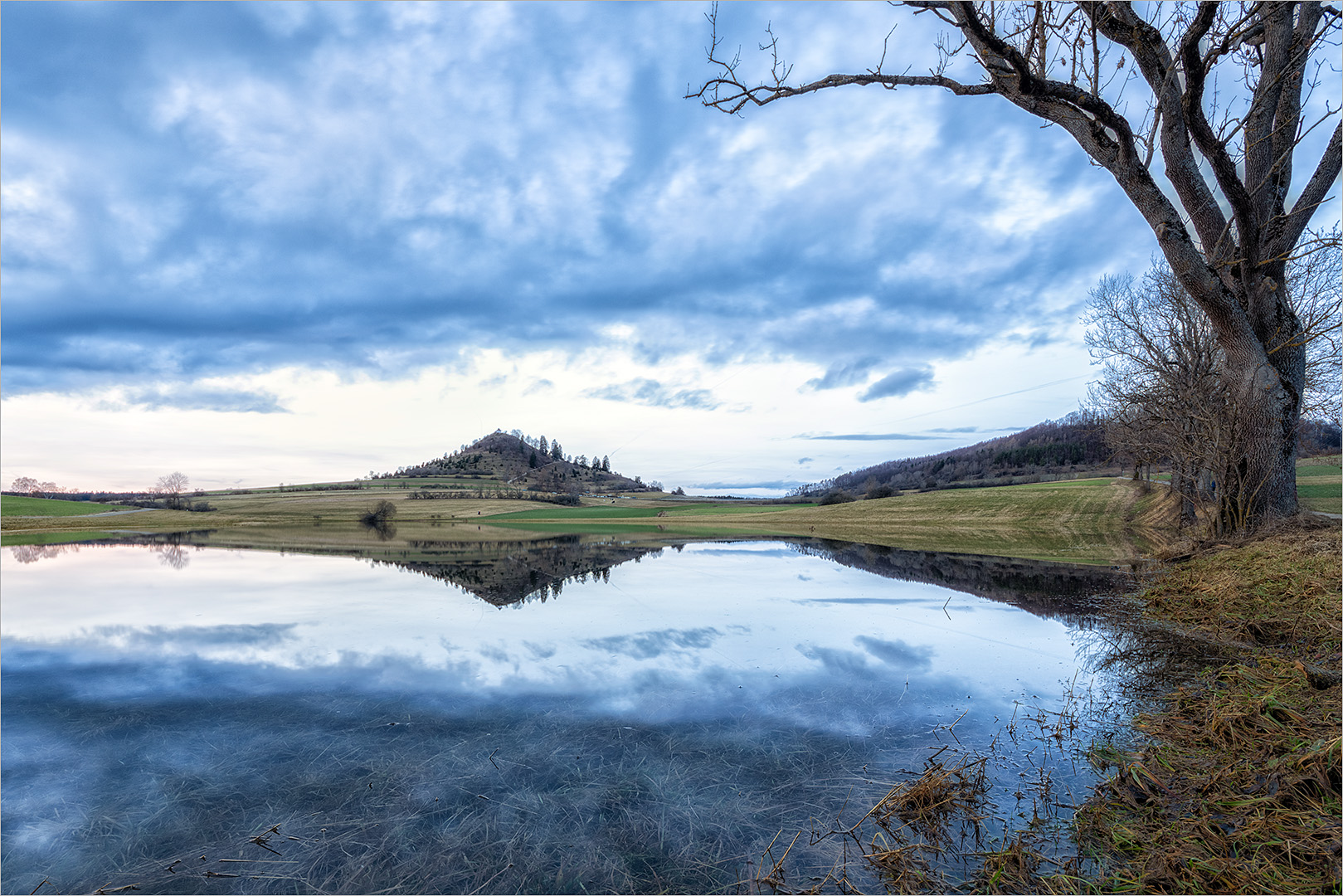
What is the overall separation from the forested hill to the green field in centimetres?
8556

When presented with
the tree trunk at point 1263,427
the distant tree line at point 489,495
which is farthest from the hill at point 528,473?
the tree trunk at point 1263,427

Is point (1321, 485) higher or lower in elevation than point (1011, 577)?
higher

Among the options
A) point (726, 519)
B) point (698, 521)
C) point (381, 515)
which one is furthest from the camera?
point (381, 515)

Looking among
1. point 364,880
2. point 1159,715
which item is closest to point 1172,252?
point 1159,715

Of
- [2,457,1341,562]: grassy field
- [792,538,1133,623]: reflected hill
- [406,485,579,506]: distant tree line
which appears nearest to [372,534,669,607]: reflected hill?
[2,457,1341,562]: grassy field

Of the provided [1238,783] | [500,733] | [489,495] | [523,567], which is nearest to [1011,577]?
[1238,783]

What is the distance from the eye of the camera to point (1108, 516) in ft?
110

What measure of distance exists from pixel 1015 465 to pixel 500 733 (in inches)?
4288

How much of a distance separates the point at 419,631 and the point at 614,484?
119 m

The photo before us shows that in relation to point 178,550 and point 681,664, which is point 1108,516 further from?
point 178,550

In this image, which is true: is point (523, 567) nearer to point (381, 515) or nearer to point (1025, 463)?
point (381, 515)

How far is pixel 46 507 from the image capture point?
2425 inches

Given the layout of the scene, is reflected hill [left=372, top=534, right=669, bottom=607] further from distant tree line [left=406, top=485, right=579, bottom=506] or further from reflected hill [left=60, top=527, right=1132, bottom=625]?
distant tree line [left=406, top=485, right=579, bottom=506]

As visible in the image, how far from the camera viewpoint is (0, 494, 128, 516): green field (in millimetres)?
56750
